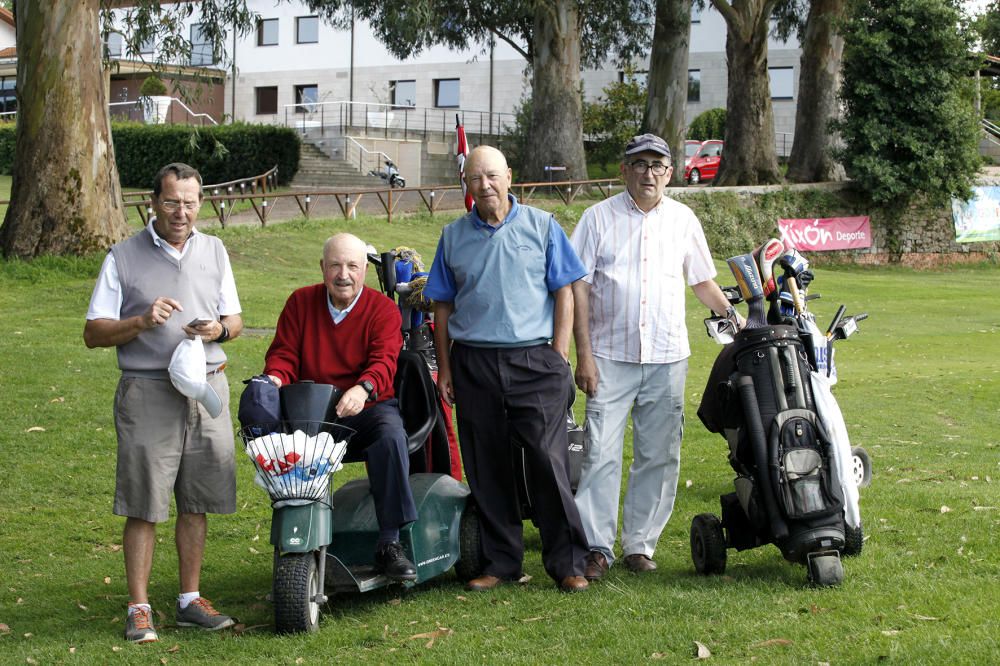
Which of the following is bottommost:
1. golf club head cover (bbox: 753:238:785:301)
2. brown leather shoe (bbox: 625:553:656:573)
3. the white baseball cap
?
brown leather shoe (bbox: 625:553:656:573)

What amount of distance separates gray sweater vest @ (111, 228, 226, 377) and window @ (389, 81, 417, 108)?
161 ft

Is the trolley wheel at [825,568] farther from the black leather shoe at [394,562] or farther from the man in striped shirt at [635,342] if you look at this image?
the black leather shoe at [394,562]

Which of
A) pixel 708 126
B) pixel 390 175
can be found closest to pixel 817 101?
pixel 390 175

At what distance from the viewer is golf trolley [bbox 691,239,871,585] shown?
5.66 m

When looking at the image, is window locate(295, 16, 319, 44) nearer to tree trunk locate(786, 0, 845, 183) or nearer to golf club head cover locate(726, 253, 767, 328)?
tree trunk locate(786, 0, 845, 183)

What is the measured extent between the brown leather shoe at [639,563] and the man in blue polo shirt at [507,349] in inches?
16.2

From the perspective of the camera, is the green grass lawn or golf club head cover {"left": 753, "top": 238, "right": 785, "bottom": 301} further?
golf club head cover {"left": 753, "top": 238, "right": 785, "bottom": 301}

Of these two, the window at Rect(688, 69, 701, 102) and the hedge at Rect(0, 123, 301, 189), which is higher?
the window at Rect(688, 69, 701, 102)

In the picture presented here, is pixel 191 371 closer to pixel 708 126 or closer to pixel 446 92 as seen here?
pixel 708 126

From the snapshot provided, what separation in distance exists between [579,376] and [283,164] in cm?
3266

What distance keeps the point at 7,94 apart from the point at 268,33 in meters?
11.2

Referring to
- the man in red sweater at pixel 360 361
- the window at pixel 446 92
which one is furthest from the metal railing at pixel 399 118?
the man in red sweater at pixel 360 361

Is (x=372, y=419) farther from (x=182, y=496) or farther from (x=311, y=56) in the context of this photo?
(x=311, y=56)

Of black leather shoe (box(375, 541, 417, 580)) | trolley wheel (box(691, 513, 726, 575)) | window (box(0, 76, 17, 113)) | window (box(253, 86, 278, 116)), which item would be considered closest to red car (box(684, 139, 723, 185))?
window (box(253, 86, 278, 116))
